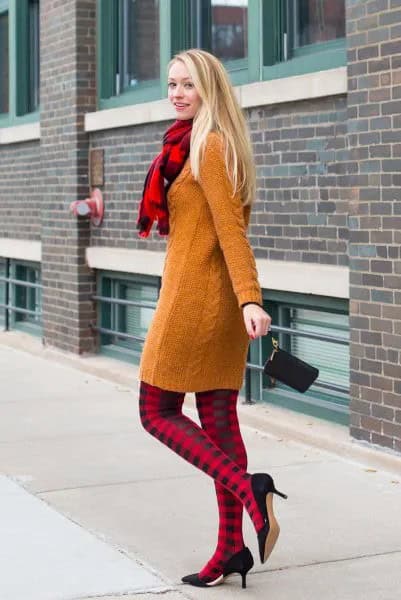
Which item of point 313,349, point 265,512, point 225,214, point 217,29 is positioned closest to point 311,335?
point 313,349

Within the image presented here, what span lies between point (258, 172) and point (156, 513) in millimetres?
3068

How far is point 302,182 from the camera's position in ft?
26.6

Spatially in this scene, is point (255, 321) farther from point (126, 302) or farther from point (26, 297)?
point (26, 297)

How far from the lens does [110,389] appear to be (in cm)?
1003

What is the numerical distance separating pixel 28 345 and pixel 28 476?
219 inches

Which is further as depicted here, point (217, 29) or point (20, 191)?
point (20, 191)

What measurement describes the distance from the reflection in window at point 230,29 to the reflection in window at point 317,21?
58 centimetres

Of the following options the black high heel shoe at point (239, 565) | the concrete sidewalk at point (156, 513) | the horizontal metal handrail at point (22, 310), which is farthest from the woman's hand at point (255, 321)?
the horizontal metal handrail at point (22, 310)

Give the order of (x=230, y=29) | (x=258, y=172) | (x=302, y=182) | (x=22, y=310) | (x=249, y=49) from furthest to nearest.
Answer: (x=22, y=310) < (x=230, y=29) < (x=249, y=49) < (x=258, y=172) < (x=302, y=182)

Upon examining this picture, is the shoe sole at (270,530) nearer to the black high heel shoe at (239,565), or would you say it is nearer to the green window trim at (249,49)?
the black high heel shoe at (239,565)

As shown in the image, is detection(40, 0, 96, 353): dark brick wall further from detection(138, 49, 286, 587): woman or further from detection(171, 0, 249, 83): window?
detection(138, 49, 286, 587): woman

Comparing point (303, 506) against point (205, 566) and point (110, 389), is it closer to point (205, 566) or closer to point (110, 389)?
point (205, 566)

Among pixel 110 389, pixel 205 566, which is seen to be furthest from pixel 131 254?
pixel 205 566

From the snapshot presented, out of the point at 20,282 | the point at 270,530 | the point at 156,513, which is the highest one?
the point at 20,282
